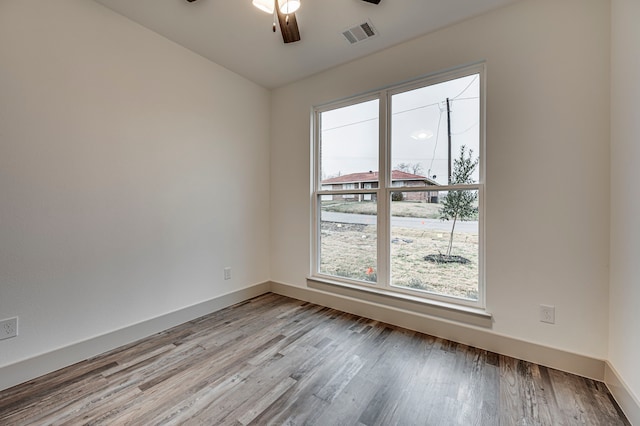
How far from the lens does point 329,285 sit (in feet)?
9.98

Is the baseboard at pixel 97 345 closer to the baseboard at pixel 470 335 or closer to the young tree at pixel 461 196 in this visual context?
→ the baseboard at pixel 470 335

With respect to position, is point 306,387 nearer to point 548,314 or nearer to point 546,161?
point 548,314

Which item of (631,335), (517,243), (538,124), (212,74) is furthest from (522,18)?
(212,74)

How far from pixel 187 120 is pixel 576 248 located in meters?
3.45

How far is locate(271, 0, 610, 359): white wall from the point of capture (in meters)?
1.77

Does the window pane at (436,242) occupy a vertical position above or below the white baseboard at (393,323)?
above

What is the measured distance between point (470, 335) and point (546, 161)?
1.48m

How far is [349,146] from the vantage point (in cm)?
305

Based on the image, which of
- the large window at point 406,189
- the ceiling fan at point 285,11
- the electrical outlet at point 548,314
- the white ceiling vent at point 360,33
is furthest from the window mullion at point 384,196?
the electrical outlet at point 548,314

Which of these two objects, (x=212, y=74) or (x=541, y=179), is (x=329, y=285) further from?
(x=212, y=74)

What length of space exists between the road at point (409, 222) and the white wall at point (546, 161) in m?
0.20

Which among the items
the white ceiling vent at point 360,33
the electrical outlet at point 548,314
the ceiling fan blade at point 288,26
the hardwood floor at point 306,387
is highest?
the white ceiling vent at point 360,33

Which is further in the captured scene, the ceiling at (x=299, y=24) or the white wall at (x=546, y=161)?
the ceiling at (x=299, y=24)

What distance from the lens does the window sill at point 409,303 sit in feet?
7.11
